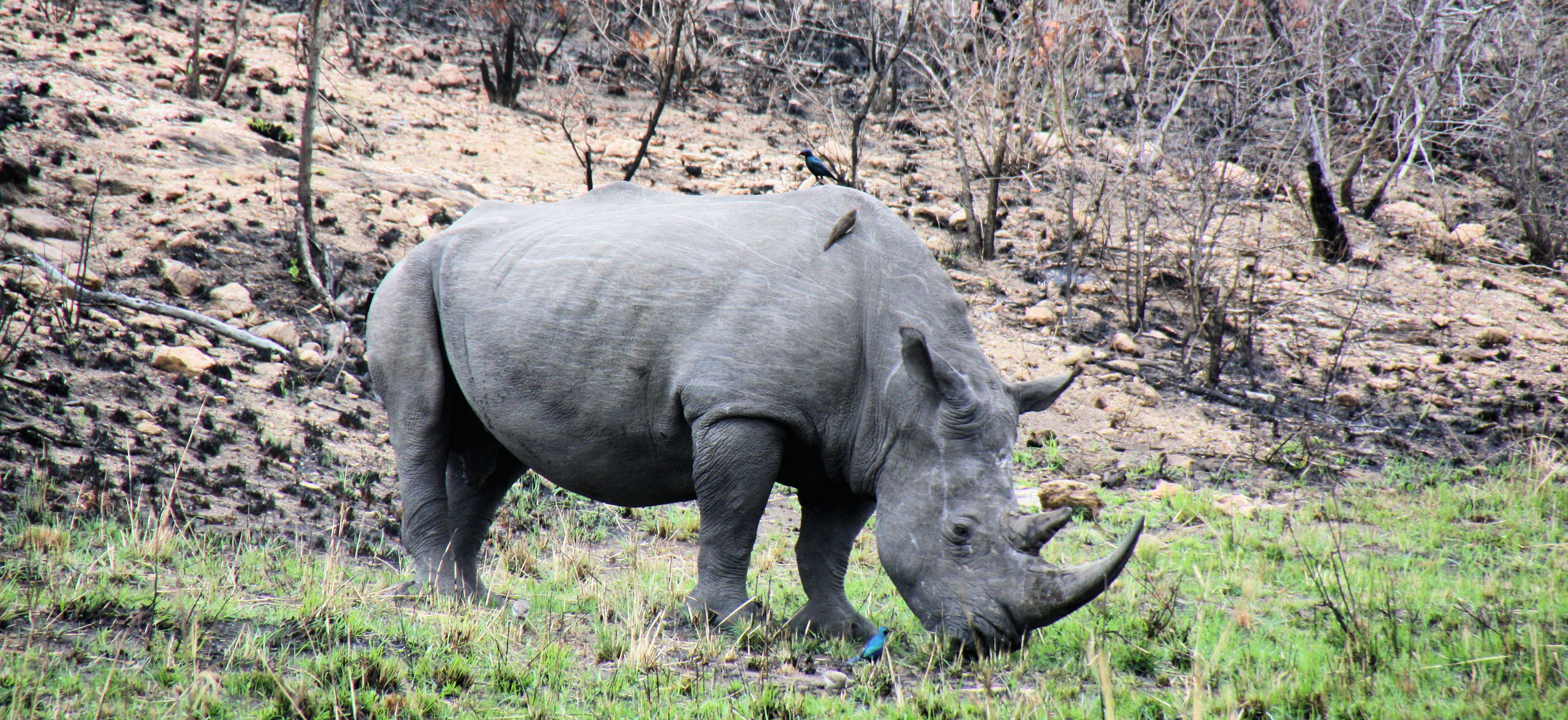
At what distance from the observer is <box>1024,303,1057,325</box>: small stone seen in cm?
1002

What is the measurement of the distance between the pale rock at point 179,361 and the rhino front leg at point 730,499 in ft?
15.2

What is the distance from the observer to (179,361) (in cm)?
734

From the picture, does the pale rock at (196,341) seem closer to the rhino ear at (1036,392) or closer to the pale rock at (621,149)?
the pale rock at (621,149)

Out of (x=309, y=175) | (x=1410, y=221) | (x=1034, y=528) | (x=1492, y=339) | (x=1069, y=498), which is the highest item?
(x=1410, y=221)

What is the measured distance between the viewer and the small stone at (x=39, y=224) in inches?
322

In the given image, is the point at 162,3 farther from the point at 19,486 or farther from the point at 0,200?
the point at 19,486

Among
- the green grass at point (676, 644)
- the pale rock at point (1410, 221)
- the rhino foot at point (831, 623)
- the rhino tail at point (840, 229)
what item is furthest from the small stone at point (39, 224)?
the pale rock at point (1410, 221)

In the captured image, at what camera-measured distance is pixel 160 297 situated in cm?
820

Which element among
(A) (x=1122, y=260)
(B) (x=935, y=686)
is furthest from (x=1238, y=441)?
(B) (x=935, y=686)

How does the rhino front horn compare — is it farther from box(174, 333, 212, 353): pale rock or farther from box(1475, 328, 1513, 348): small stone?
box(1475, 328, 1513, 348): small stone

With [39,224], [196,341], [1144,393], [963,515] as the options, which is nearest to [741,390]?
[963,515]

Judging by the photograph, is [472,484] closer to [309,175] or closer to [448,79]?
[309,175]

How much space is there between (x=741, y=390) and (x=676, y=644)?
0.95m

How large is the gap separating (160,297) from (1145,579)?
22.8 ft
